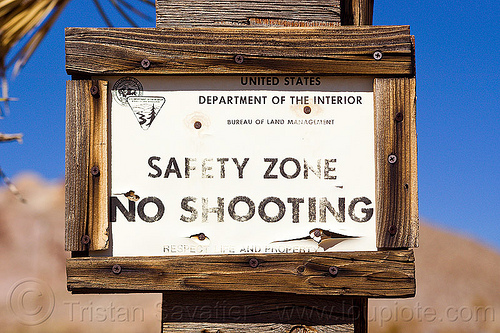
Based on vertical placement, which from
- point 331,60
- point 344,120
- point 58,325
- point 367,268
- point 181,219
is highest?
point 331,60

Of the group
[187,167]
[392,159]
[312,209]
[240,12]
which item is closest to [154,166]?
[187,167]

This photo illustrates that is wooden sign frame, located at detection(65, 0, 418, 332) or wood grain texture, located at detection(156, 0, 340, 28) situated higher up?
wood grain texture, located at detection(156, 0, 340, 28)

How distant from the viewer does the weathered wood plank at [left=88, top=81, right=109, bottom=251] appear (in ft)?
8.38

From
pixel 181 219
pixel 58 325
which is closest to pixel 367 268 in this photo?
pixel 181 219

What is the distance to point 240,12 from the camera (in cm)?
274

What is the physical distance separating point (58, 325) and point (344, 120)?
12494mm

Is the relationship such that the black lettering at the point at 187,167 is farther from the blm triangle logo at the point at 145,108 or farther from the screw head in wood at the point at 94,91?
the screw head in wood at the point at 94,91

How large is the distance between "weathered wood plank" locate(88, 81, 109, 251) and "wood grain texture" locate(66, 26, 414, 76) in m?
0.19

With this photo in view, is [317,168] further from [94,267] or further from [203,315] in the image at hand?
[94,267]

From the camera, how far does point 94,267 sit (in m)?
2.52

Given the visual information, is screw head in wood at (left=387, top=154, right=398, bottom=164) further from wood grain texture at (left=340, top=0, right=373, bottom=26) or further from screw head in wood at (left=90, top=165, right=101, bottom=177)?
screw head in wood at (left=90, top=165, right=101, bottom=177)

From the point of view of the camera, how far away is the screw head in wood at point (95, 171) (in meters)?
2.56

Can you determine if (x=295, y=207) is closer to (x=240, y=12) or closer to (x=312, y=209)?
(x=312, y=209)

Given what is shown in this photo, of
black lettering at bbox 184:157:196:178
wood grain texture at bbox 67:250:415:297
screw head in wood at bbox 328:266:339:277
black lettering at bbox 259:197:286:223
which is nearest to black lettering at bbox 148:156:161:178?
black lettering at bbox 184:157:196:178
